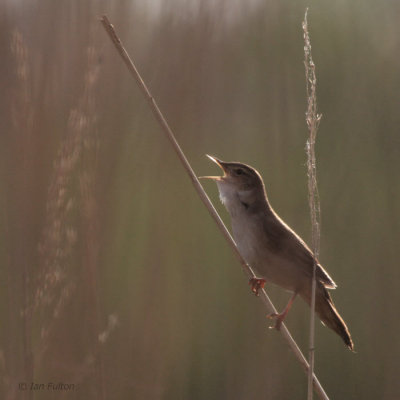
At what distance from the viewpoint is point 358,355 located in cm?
308

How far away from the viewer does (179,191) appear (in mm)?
2990

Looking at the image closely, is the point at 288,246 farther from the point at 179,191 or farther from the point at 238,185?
the point at 179,191

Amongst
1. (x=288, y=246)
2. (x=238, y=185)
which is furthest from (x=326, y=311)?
(x=238, y=185)

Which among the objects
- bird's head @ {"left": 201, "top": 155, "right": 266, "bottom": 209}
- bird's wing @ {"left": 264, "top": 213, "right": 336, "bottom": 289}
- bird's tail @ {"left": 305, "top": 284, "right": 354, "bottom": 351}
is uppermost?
bird's head @ {"left": 201, "top": 155, "right": 266, "bottom": 209}

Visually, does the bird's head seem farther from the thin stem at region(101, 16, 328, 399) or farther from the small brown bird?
the thin stem at region(101, 16, 328, 399)

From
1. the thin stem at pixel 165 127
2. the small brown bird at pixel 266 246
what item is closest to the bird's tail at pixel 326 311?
the small brown bird at pixel 266 246

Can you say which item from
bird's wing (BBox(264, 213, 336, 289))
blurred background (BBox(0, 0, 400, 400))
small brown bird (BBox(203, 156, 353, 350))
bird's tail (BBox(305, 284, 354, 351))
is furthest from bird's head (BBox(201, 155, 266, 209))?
bird's tail (BBox(305, 284, 354, 351))

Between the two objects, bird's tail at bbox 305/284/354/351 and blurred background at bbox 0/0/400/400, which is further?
bird's tail at bbox 305/284/354/351

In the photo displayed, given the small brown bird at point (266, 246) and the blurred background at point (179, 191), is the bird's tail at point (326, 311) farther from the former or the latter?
the blurred background at point (179, 191)

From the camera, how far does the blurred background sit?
2.16 metres

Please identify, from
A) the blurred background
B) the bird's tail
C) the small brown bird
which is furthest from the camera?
the small brown bird

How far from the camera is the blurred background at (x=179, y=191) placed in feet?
7.09

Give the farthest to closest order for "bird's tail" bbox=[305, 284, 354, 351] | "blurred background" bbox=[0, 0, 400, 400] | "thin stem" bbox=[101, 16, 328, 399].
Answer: "bird's tail" bbox=[305, 284, 354, 351] < "blurred background" bbox=[0, 0, 400, 400] < "thin stem" bbox=[101, 16, 328, 399]

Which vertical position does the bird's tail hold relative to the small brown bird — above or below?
below
